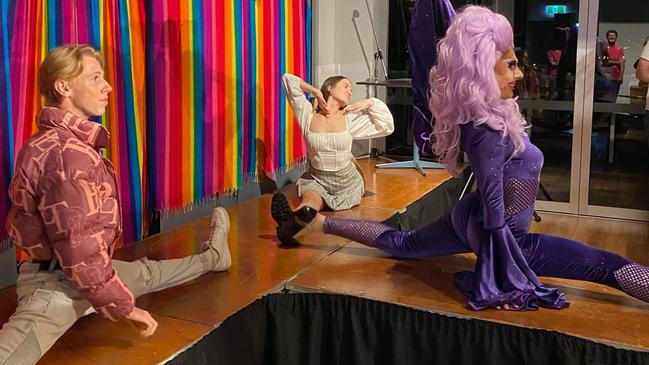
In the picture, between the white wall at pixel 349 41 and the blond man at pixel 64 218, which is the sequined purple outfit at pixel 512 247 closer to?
the blond man at pixel 64 218

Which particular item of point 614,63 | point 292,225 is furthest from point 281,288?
point 614,63

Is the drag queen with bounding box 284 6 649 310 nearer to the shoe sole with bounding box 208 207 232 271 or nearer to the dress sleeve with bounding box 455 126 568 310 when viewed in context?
the dress sleeve with bounding box 455 126 568 310

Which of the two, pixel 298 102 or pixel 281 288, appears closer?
pixel 281 288

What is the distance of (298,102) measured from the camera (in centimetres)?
407

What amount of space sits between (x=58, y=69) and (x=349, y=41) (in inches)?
154

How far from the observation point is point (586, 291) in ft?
9.27

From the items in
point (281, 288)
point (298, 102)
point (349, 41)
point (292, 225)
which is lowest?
point (281, 288)

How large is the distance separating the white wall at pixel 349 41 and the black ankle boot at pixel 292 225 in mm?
2059

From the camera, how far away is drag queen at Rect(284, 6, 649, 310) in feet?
8.36

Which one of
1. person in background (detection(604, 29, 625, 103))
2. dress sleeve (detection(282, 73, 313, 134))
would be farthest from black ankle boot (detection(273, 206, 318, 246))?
person in background (detection(604, 29, 625, 103))

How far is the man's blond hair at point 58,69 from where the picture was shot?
83.0 inches

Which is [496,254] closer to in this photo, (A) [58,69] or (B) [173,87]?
(A) [58,69]

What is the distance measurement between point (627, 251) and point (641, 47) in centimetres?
166

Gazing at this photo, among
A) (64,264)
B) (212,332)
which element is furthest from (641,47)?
(64,264)
